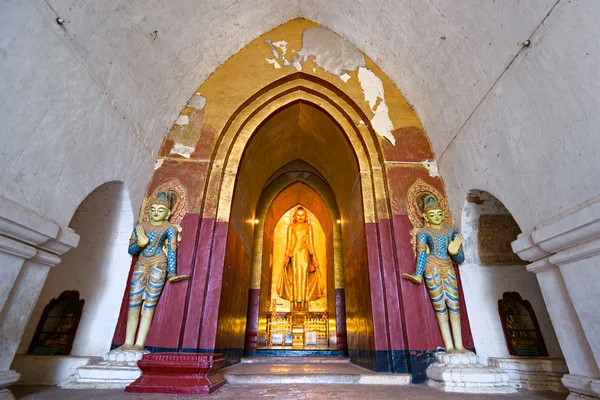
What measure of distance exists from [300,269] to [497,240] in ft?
19.2

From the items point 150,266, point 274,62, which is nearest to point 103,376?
point 150,266

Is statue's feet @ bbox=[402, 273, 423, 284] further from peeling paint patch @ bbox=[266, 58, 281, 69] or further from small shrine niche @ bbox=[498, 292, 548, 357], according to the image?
peeling paint patch @ bbox=[266, 58, 281, 69]

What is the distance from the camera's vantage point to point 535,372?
329cm

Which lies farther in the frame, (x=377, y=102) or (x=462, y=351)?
(x=377, y=102)

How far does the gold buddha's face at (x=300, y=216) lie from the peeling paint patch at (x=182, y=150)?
17.4 feet

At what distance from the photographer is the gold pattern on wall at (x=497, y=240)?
4.04m

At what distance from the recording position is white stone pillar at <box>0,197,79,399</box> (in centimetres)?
238

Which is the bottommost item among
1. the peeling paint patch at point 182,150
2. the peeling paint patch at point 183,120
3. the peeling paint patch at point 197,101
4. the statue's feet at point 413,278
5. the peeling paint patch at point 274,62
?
the statue's feet at point 413,278

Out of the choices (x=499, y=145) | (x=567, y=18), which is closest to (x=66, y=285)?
(x=499, y=145)

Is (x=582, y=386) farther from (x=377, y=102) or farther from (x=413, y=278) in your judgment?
(x=377, y=102)

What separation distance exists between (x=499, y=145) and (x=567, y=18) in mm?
1210

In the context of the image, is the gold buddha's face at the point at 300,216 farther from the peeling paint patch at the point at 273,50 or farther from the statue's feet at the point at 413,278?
the statue's feet at the point at 413,278

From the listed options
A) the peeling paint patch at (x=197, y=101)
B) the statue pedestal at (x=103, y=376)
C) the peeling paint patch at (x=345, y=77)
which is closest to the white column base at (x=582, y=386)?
the statue pedestal at (x=103, y=376)

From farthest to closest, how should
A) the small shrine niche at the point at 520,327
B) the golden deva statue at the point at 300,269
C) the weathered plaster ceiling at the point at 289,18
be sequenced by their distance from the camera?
the golden deva statue at the point at 300,269, the small shrine niche at the point at 520,327, the weathered plaster ceiling at the point at 289,18
